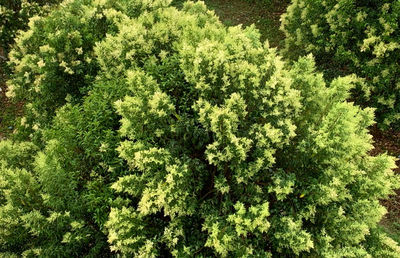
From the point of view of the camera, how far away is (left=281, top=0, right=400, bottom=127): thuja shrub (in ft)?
30.1

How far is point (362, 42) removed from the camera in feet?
31.9

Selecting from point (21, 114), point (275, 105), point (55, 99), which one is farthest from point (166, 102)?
point (21, 114)

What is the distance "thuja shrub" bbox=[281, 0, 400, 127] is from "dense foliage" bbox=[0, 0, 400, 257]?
4.58 metres

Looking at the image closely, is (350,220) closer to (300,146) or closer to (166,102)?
(300,146)

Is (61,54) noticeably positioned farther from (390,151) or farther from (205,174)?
(390,151)

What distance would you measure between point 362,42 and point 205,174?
7462 mm

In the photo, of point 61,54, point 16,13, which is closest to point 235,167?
point 61,54

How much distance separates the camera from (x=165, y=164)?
483cm

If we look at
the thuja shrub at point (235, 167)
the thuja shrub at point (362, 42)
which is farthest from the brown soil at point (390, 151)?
the thuja shrub at point (235, 167)

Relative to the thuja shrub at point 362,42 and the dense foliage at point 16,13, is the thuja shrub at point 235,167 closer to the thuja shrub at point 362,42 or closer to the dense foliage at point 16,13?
the thuja shrub at point 362,42

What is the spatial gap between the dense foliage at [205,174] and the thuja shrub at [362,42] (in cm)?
458

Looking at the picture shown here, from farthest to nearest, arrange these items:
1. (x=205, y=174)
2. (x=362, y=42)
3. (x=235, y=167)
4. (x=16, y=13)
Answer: (x=16, y=13) < (x=362, y=42) < (x=205, y=174) < (x=235, y=167)

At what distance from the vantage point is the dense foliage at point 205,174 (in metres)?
4.72

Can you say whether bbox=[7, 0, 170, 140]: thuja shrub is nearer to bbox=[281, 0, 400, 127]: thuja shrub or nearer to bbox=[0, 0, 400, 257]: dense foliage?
bbox=[0, 0, 400, 257]: dense foliage
